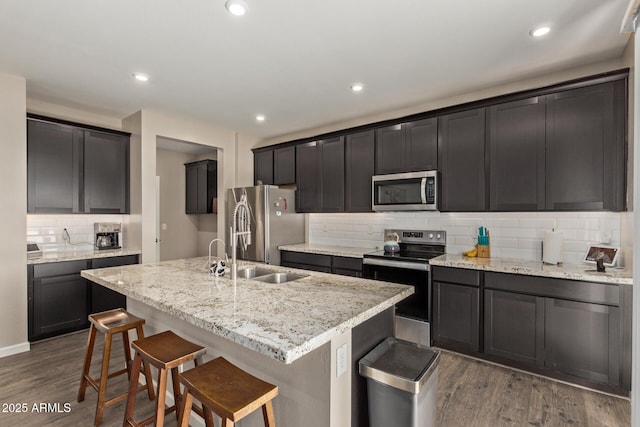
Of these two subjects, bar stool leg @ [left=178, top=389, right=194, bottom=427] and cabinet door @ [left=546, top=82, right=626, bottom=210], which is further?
cabinet door @ [left=546, top=82, right=626, bottom=210]

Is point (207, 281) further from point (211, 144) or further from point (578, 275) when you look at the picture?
point (211, 144)

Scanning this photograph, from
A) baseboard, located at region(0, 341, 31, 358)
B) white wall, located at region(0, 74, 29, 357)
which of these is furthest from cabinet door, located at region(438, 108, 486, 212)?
baseboard, located at region(0, 341, 31, 358)

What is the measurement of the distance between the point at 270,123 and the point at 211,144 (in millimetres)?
994

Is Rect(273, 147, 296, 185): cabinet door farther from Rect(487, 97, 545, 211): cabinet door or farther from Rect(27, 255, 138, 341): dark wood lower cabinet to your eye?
Rect(487, 97, 545, 211): cabinet door

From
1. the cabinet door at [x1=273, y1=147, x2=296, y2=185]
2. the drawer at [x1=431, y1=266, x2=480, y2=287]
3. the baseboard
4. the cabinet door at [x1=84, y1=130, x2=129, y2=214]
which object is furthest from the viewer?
the cabinet door at [x1=273, y1=147, x2=296, y2=185]

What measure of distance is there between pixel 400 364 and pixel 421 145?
2.61 meters

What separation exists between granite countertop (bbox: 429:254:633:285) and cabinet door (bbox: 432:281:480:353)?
22 cm

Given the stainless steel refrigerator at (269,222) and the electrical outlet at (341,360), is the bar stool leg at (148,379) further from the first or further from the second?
the stainless steel refrigerator at (269,222)

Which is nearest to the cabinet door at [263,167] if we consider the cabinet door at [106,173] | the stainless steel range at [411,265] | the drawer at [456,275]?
the cabinet door at [106,173]

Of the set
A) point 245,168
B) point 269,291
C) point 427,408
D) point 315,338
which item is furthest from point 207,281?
point 245,168

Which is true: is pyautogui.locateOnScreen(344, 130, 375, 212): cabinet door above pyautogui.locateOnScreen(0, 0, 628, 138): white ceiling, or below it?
below

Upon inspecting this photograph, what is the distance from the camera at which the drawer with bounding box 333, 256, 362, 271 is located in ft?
12.3

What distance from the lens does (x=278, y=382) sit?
1.51m

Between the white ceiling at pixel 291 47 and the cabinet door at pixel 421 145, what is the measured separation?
0.34 metres
